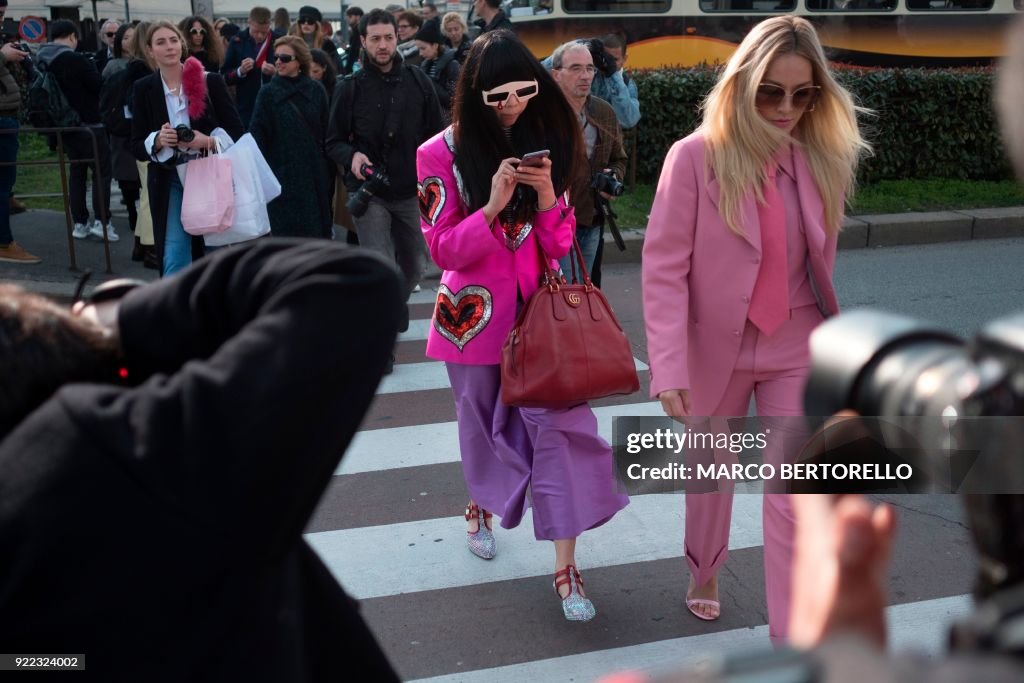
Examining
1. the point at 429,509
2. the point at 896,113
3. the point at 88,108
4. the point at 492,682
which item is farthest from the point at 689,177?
the point at 896,113

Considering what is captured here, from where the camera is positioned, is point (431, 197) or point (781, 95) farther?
point (431, 197)

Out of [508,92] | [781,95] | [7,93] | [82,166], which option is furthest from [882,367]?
[82,166]

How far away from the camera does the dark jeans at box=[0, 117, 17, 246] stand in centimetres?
851

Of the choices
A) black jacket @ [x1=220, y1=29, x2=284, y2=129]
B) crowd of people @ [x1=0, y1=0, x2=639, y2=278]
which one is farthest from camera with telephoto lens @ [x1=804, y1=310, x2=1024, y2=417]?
black jacket @ [x1=220, y1=29, x2=284, y2=129]

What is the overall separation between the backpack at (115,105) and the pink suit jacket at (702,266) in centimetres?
590

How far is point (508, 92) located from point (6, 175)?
239 inches

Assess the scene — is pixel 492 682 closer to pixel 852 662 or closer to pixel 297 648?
pixel 297 648

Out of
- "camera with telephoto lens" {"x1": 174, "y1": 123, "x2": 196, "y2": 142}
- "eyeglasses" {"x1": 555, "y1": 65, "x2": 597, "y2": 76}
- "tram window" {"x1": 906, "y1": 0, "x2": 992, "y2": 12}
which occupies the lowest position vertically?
"camera with telephoto lens" {"x1": 174, "y1": 123, "x2": 196, "y2": 142}

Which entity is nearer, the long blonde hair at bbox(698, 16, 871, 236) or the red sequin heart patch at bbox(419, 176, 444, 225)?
the long blonde hair at bbox(698, 16, 871, 236)

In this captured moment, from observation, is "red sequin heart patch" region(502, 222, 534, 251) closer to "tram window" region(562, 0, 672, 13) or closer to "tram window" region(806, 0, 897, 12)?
"tram window" region(562, 0, 672, 13)

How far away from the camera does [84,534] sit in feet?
4.38

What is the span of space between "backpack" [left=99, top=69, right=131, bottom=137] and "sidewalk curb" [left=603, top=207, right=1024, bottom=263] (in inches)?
167

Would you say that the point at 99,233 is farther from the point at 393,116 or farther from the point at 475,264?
the point at 475,264

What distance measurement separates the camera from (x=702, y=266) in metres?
3.44
